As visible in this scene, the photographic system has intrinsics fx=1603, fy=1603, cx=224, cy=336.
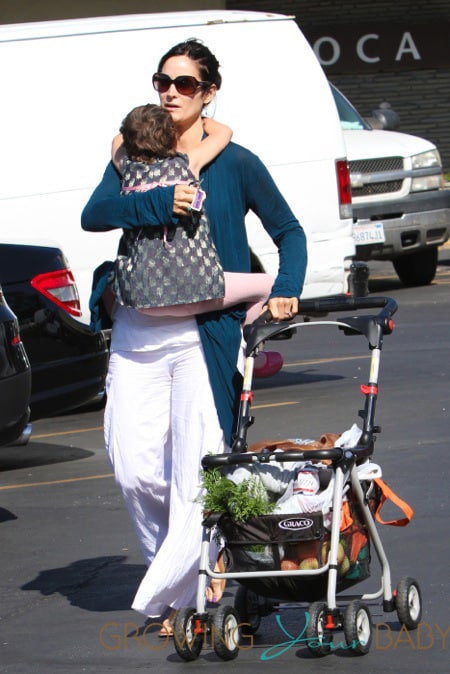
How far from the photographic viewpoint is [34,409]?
30.3 ft

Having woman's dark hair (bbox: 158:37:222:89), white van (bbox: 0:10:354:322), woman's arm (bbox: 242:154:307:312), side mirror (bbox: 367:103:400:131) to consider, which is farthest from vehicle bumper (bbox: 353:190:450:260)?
woman's dark hair (bbox: 158:37:222:89)

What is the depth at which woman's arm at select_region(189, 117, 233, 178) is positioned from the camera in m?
5.37

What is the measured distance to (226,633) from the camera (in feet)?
16.4

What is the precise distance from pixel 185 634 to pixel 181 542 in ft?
1.38

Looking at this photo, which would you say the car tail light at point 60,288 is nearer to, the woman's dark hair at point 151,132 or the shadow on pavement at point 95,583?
the shadow on pavement at point 95,583

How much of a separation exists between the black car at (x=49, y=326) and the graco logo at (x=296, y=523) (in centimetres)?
443

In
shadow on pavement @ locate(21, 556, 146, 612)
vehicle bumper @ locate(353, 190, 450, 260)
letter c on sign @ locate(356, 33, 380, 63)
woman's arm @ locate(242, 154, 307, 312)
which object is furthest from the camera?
letter c on sign @ locate(356, 33, 380, 63)

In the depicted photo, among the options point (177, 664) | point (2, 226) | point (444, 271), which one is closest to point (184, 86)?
point (177, 664)

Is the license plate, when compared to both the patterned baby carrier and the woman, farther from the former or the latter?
the patterned baby carrier

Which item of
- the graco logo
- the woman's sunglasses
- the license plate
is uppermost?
the woman's sunglasses

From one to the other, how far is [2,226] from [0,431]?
3011 mm

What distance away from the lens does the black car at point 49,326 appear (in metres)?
9.21

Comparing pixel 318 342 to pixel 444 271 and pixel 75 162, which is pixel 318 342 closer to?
pixel 75 162

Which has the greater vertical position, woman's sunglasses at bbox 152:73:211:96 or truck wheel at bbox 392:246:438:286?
woman's sunglasses at bbox 152:73:211:96
